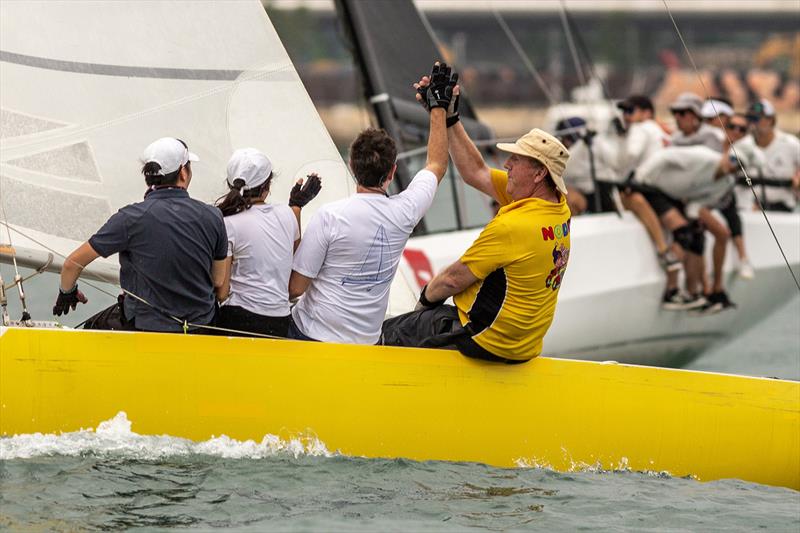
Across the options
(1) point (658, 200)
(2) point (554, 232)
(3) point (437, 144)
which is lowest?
(2) point (554, 232)

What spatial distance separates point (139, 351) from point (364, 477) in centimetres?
87

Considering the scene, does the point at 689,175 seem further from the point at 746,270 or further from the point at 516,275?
the point at 516,275

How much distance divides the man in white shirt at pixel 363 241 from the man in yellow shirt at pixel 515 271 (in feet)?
0.58

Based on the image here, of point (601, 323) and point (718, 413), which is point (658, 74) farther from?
point (718, 413)

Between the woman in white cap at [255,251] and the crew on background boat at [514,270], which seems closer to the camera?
the crew on background boat at [514,270]

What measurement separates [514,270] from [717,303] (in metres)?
4.75

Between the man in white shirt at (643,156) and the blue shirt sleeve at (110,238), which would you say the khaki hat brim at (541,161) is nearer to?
the blue shirt sleeve at (110,238)

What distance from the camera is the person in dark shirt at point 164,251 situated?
15.4ft

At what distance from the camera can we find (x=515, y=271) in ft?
15.7

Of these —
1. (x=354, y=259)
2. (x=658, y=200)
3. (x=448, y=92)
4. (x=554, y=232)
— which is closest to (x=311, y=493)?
(x=354, y=259)

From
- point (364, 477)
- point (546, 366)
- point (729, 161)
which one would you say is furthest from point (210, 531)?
point (729, 161)

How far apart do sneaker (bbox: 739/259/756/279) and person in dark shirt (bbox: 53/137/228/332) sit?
17.3 ft

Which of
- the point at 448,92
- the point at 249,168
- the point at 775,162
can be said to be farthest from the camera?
the point at 775,162

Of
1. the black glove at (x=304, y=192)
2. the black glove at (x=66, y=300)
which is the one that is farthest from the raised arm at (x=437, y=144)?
the black glove at (x=66, y=300)
